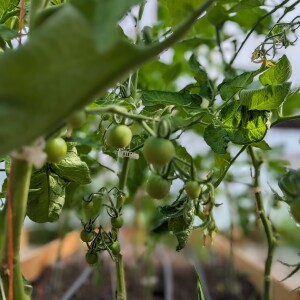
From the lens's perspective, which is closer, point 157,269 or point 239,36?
point 239,36

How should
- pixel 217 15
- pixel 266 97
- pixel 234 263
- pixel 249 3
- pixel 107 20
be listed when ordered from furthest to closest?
pixel 234 263, pixel 217 15, pixel 249 3, pixel 266 97, pixel 107 20

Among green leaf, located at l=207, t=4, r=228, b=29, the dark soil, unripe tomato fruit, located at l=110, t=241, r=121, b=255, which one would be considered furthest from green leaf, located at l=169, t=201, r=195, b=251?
the dark soil

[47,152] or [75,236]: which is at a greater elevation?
[75,236]

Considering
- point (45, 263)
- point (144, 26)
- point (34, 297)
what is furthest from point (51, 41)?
point (45, 263)

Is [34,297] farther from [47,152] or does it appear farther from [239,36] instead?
[47,152]

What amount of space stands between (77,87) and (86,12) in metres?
0.07

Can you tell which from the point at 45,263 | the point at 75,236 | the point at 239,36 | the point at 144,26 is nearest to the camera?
the point at 144,26

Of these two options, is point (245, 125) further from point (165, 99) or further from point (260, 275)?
point (260, 275)

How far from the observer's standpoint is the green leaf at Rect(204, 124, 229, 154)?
683 millimetres

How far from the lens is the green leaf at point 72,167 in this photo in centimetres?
70

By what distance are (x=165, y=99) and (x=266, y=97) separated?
0.47ft

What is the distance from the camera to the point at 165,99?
679 mm

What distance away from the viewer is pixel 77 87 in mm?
401

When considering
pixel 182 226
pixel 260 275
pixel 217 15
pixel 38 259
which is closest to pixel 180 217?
pixel 182 226
